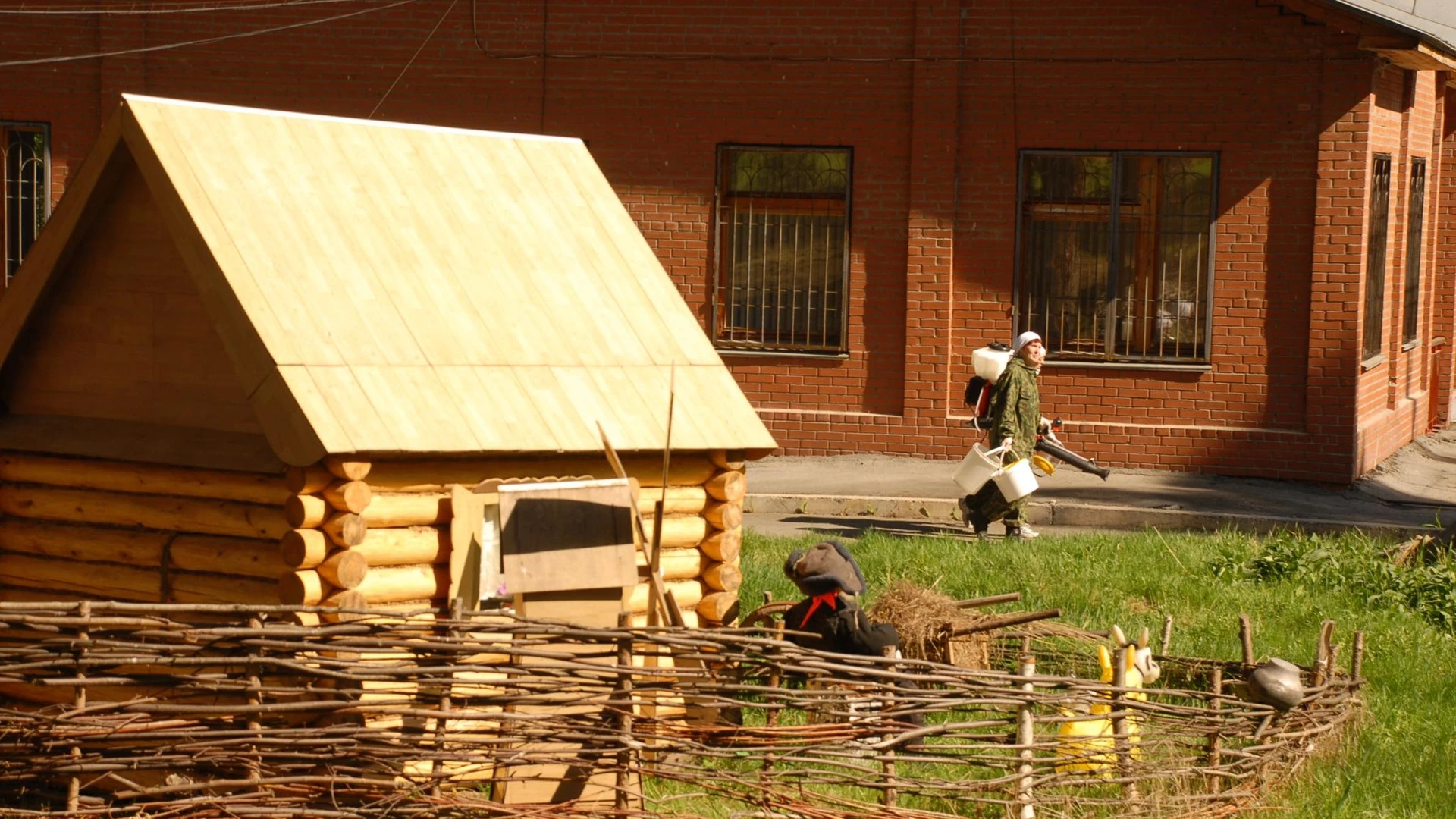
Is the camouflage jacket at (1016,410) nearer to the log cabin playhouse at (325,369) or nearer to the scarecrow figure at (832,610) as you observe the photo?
the log cabin playhouse at (325,369)

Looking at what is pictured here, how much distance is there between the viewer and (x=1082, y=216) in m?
17.7

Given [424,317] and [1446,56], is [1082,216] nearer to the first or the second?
[1446,56]

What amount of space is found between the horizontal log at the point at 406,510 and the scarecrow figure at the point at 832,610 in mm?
1647

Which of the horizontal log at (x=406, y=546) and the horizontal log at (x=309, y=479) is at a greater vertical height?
the horizontal log at (x=309, y=479)

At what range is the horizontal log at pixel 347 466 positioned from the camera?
778 cm

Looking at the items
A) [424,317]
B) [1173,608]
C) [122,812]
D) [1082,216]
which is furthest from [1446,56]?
[122,812]

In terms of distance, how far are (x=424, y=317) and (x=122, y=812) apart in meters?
2.67

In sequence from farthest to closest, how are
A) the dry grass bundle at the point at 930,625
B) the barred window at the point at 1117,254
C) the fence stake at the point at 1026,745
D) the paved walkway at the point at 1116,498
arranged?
the barred window at the point at 1117,254, the paved walkway at the point at 1116,498, the dry grass bundle at the point at 930,625, the fence stake at the point at 1026,745

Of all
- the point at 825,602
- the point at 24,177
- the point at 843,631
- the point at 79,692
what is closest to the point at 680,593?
the point at 825,602

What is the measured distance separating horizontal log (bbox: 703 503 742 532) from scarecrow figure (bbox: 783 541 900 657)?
64cm

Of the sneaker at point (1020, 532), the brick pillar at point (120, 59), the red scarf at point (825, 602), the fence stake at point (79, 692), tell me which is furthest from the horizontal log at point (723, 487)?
the brick pillar at point (120, 59)

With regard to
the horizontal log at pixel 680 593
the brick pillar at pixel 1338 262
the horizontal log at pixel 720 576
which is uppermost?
the brick pillar at pixel 1338 262

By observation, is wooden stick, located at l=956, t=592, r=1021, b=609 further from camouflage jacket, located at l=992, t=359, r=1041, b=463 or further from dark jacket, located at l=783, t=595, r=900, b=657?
camouflage jacket, located at l=992, t=359, r=1041, b=463

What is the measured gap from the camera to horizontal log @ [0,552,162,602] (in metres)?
8.78
